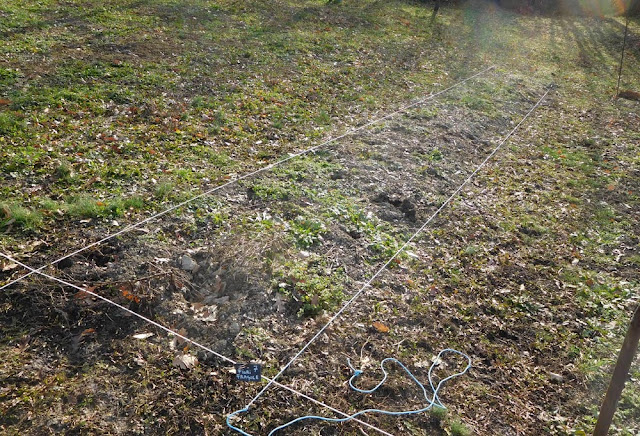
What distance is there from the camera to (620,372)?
2467 mm

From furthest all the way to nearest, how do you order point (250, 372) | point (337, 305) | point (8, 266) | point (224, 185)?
point (224, 185) < point (337, 305) < point (8, 266) < point (250, 372)

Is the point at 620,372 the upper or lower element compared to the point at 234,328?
upper

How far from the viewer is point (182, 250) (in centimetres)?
409

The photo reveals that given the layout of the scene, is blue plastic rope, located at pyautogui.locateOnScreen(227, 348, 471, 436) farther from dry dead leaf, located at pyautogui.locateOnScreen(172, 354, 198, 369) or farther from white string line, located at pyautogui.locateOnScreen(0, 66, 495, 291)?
white string line, located at pyautogui.locateOnScreen(0, 66, 495, 291)

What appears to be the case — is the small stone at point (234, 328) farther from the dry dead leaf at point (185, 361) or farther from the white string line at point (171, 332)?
the dry dead leaf at point (185, 361)

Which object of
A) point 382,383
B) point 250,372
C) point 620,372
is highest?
point 620,372

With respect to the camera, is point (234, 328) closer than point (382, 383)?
Result: No

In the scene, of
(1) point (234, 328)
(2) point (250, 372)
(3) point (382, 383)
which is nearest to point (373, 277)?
(3) point (382, 383)

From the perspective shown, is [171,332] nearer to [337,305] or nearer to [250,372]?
[250,372]

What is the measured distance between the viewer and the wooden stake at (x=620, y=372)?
2.38 m

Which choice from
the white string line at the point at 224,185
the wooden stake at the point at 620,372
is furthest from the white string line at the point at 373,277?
the wooden stake at the point at 620,372

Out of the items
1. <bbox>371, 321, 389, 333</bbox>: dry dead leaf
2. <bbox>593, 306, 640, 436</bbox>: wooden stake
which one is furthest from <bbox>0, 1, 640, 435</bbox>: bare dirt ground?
<bbox>593, 306, 640, 436</bbox>: wooden stake

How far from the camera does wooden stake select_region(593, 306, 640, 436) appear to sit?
2.38 meters

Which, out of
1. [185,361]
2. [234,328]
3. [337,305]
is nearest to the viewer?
[185,361]
